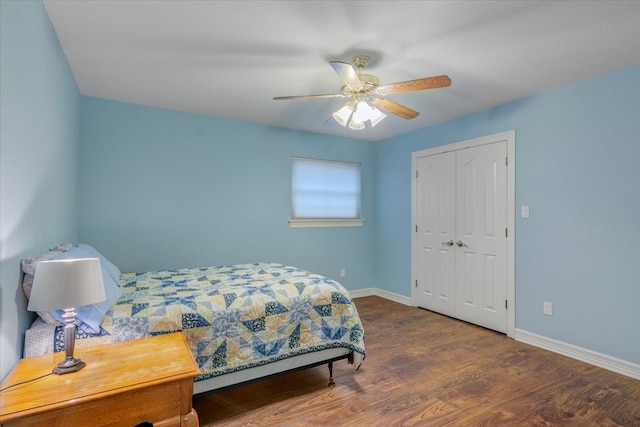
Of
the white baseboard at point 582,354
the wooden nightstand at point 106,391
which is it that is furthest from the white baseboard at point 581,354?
the wooden nightstand at point 106,391

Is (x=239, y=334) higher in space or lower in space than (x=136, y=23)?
lower

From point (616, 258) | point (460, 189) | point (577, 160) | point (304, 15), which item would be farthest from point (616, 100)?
point (304, 15)

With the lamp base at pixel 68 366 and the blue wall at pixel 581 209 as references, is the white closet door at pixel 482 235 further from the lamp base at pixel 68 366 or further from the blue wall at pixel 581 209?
the lamp base at pixel 68 366

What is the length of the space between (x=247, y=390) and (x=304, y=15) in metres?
2.51

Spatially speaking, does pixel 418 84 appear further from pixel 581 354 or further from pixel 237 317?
pixel 581 354

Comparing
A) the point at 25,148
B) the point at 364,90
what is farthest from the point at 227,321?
the point at 364,90

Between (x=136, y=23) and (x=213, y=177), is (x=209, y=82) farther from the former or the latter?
(x=213, y=177)

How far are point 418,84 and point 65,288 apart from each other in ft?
7.33

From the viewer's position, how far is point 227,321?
205 centimetres

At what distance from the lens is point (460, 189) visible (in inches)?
153

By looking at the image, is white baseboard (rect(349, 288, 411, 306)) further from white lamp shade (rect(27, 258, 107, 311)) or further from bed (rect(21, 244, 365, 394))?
white lamp shade (rect(27, 258, 107, 311))

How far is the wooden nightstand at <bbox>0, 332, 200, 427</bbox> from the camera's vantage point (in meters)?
1.15

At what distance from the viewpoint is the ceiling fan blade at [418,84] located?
2127 mm

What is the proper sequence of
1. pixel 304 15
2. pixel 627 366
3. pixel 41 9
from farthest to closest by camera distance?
pixel 627 366 → pixel 304 15 → pixel 41 9
